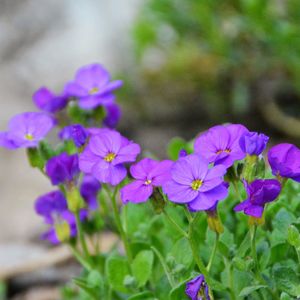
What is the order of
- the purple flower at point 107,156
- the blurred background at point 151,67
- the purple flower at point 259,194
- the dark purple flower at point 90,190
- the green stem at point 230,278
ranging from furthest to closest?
1. the blurred background at point 151,67
2. the dark purple flower at point 90,190
3. the green stem at point 230,278
4. the purple flower at point 107,156
5. the purple flower at point 259,194

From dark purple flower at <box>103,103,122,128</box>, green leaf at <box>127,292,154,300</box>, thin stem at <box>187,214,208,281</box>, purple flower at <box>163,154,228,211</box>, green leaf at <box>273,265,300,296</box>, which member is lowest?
green leaf at <box>273,265,300,296</box>

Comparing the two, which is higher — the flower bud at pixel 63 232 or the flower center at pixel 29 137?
the flower center at pixel 29 137

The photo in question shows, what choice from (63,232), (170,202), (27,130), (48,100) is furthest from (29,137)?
(170,202)

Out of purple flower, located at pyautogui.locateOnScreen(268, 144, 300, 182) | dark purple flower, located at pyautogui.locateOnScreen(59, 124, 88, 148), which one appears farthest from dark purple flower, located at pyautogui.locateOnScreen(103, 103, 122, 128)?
purple flower, located at pyautogui.locateOnScreen(268, 144, 300, 182)

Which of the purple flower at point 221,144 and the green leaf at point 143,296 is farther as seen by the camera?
the green leaf at point 143,296

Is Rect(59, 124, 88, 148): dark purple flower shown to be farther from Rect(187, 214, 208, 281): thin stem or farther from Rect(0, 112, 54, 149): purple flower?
Rect(187, 214, 208, 281): thin stem

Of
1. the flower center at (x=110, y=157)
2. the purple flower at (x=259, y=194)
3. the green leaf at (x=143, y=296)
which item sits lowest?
the green leaf at (x=143, y=296)

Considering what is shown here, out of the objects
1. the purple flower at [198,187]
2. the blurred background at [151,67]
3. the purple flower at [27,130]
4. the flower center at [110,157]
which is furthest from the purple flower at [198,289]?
the blurred background at [151,67]

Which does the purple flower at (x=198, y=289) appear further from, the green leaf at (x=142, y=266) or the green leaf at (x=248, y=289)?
the green leaf at (x=142, y=266)
